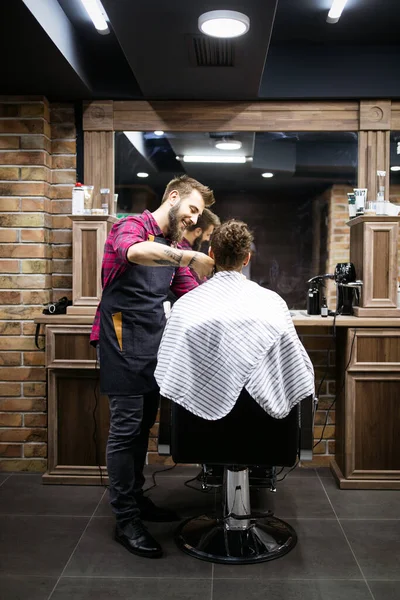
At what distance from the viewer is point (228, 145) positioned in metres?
3.43

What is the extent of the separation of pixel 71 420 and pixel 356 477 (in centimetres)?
155

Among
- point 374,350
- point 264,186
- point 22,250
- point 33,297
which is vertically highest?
point 264,186

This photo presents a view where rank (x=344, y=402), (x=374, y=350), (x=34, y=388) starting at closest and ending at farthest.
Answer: (x=374, y=350) → (x=344, y=402) → (x=34, y=388)

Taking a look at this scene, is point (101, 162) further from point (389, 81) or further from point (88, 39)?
point (389, 81)

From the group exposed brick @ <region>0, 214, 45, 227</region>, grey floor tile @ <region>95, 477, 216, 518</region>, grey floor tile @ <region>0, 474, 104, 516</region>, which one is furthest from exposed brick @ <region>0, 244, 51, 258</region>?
grey floor tile @ <region>95, 477, 216, 518</region>

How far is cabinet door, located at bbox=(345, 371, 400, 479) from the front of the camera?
9.94 ft

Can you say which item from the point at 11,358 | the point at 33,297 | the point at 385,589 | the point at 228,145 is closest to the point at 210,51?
the point at 228,145

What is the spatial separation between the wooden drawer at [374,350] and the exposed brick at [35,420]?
1.76 metres

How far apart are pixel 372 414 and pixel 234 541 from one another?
1149mm

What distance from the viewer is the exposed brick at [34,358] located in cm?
329

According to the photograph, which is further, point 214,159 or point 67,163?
point 214,159

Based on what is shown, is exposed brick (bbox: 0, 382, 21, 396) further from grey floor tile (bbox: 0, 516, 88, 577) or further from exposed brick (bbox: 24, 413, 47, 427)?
grey floor tile (bbox: 0, 516, 88, 577)

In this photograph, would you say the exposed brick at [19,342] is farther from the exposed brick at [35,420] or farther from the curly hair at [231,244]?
the curly hair at [231,244]

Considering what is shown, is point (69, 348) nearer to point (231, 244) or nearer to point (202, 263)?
point (202, 263)
